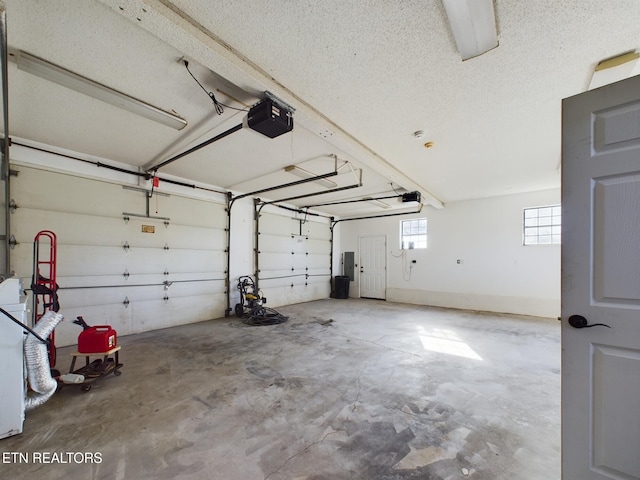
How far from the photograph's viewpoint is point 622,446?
1.21 meters

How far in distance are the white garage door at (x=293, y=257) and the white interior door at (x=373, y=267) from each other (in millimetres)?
1201

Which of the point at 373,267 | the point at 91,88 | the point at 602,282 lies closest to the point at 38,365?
the point at 91,88

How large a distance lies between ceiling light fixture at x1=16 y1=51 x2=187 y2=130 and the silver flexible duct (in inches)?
78.2

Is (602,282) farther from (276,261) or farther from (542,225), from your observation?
(276,261)

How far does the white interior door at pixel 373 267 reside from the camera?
8500 millimetres

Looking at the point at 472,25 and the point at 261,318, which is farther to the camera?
the point at 261,318

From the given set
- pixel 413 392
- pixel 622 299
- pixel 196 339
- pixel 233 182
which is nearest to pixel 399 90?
pixel 622 299

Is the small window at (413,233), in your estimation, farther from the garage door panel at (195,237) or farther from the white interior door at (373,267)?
the garage door panel at (195,237)

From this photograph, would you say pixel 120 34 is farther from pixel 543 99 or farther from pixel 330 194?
pixel 330 194

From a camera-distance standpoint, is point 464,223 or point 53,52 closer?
point 53,52

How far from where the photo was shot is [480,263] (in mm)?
6781

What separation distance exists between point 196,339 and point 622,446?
4.60m

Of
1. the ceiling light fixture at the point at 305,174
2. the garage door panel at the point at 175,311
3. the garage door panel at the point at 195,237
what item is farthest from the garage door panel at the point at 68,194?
the ceiling light fixture at the point at 305,174

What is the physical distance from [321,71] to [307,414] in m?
2.91
